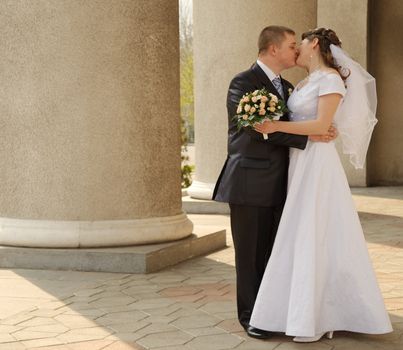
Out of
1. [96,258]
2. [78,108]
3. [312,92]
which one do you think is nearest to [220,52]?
[78,108]

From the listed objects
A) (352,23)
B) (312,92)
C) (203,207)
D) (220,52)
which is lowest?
(203,207)

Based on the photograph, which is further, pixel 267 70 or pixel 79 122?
pixel 79 122

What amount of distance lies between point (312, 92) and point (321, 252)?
3.84 ft

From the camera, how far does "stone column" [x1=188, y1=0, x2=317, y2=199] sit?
14.6m

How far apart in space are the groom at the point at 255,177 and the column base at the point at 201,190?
8.30m

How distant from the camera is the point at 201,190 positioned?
15.3m

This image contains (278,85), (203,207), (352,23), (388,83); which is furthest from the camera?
(388,83)

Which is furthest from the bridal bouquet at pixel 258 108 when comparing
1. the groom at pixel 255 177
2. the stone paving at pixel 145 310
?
the stone paving at pixel 145 310

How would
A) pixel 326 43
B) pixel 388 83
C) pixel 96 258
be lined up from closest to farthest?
pixel 326 43
pixel 96 258
pixel 388 83

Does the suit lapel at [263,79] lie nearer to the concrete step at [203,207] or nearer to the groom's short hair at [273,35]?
the groom's short hair at [273,35]

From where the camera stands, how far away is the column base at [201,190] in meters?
15.1

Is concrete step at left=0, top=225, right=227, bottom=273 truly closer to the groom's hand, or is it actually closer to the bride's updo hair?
the groom's hand

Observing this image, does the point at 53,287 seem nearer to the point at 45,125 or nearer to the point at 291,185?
the point at 45,125

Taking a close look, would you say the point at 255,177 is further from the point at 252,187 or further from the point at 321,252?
the point at 321,252
